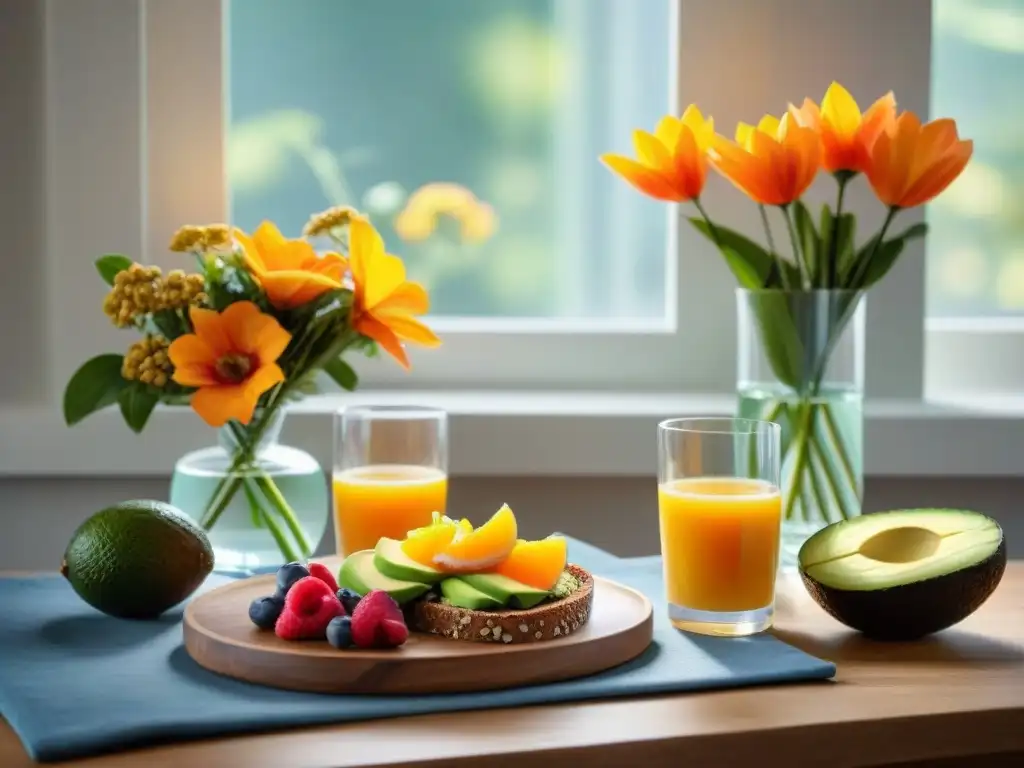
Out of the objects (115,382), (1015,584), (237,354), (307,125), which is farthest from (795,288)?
(307,125)

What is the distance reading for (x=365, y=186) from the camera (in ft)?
5.75

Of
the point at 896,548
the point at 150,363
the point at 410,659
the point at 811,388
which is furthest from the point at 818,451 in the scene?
the point at 150,363

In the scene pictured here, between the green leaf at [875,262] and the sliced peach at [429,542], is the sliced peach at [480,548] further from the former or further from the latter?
the green leaf at [875,262]

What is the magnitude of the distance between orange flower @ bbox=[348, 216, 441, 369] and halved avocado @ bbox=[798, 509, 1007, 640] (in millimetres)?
415

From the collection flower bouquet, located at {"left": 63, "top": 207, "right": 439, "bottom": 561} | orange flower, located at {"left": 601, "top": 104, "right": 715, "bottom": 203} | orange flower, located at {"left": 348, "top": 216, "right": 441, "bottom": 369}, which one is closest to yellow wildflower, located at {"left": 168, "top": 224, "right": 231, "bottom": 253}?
flower bouquet, located at {"left": 63, "top": 207, "right": 439, "bottom": 561}

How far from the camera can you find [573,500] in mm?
1607

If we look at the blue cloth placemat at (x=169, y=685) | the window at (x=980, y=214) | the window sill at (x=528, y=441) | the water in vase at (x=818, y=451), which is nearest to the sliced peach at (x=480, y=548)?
the blue cloth placemat at (x=169, y=685)

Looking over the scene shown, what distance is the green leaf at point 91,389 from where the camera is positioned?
46.2 inches

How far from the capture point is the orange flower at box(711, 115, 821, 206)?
1.13m

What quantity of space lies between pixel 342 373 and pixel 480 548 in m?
0.44

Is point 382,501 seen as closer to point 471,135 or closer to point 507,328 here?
point 507,328

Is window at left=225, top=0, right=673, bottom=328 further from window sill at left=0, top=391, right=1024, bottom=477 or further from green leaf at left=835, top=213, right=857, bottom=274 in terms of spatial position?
green leaf at left=835, top=213, right=857, bottom=274

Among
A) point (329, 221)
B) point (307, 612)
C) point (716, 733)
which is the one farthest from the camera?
point (329, 221)

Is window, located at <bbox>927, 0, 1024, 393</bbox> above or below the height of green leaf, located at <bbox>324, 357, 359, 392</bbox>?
above
